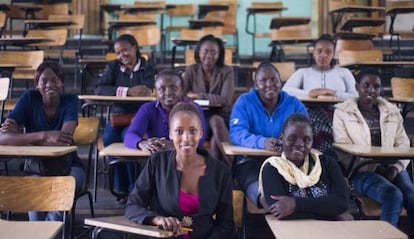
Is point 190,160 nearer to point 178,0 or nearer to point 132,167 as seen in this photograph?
point 132,167

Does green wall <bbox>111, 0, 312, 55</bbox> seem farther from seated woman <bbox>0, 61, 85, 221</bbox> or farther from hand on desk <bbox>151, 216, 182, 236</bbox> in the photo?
hand on desk <bbox>151, 216, 182, 236</bbox>

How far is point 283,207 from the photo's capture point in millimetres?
2545

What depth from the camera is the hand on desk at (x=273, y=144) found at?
3.28 m

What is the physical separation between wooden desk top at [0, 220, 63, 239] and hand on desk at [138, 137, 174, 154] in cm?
114

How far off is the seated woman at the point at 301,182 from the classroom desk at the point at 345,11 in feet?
18.2

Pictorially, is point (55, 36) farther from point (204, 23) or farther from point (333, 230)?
point (333, 230)

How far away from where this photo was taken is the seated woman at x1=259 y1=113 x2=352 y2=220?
259cm

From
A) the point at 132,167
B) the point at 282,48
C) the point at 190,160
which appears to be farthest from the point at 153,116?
the point at 282,48

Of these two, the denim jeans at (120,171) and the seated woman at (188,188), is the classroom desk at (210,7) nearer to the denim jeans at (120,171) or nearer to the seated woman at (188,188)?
the denim jeans at (120,171)

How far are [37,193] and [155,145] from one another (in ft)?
2.76

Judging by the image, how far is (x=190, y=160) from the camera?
265 centimetres

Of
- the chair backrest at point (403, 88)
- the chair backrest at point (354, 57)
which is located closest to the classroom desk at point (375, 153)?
the chair backrest at point (403, 88)

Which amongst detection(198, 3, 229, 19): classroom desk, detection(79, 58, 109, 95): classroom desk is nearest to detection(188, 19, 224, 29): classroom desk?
detection(198, 3, 229, 19): classroom desk

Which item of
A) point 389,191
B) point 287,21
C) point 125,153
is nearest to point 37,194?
point 125,153
